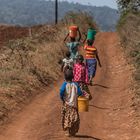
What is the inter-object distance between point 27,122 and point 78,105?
2033 mm

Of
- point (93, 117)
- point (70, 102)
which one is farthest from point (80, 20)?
point (70, 102)

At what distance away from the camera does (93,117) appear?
1507 centimetres

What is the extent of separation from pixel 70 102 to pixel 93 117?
9.34ft

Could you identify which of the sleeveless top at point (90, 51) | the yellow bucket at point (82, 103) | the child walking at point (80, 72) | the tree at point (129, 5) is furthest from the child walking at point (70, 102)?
the tree at point (129, 5)

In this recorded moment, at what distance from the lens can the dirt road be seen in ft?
42.7

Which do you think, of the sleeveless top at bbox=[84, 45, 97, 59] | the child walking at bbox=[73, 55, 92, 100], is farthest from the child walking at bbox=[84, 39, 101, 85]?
the child walking at bbox=[73, 55, 92, 100]

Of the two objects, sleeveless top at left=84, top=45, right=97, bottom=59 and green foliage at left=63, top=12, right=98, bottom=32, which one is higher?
sleeveless top at left=84, top=45, right=97, bottom=59

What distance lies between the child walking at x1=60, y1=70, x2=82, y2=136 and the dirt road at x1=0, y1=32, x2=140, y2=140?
0.35 metres

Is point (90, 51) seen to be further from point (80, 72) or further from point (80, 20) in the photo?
point (80, 20)

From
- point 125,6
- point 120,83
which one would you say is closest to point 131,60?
point 120,83

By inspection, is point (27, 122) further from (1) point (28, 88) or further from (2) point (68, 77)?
(1) point (28, 88)

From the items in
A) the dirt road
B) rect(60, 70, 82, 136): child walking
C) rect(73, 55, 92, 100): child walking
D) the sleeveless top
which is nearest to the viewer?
rect(60, 70, 82, 136): child walking

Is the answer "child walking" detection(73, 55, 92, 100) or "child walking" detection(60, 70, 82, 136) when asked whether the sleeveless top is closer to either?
"child walking" detection(73, 55, 92, 100)

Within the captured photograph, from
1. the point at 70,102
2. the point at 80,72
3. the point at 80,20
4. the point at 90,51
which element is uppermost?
the point at 70,102
